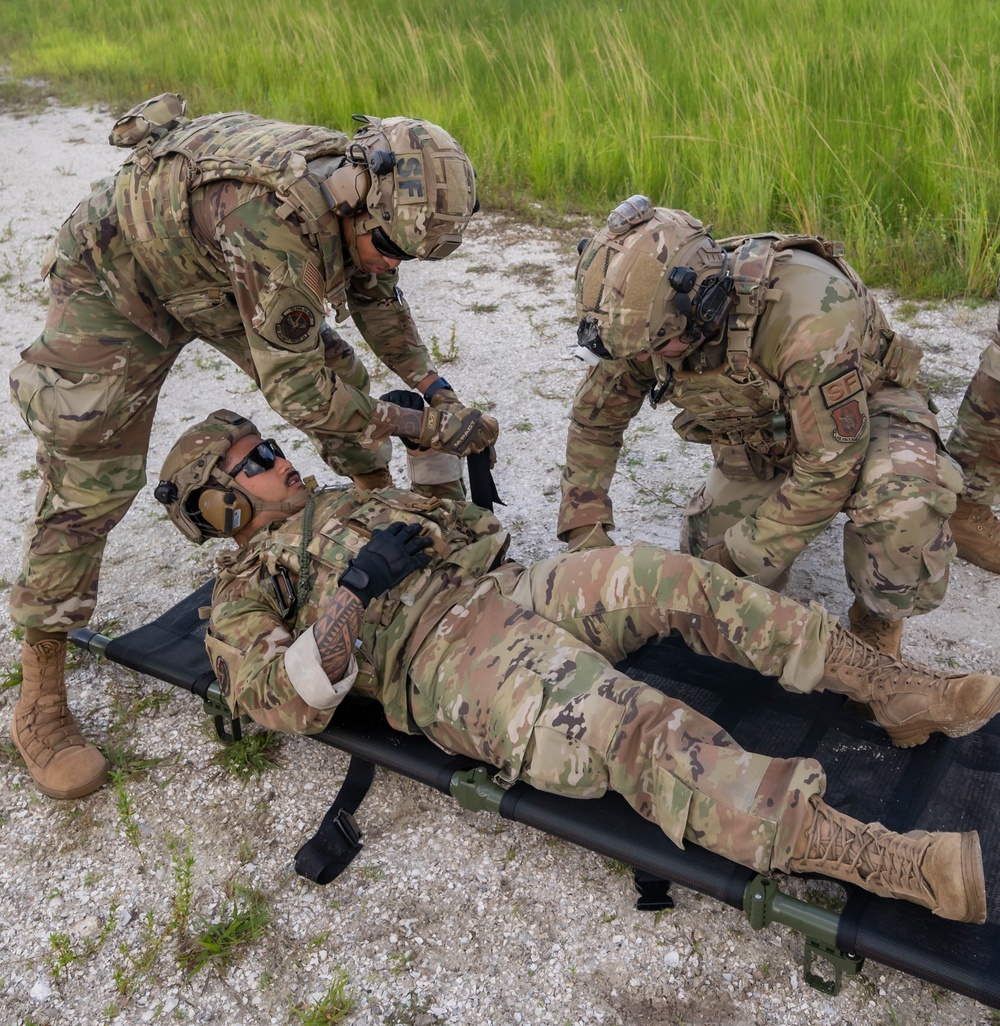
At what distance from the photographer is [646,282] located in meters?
2.62

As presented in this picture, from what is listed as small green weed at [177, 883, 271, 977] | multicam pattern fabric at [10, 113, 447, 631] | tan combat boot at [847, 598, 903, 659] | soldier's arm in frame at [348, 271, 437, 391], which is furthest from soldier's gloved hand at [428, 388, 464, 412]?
small green weed at [177, 883, 271, 977]

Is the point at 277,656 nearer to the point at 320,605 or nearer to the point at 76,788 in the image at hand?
the point at 320,605

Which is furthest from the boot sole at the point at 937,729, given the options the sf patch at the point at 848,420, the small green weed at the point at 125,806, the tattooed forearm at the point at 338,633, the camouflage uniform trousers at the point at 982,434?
the small green weed at the point at 125,806

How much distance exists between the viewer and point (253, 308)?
278 centimetres

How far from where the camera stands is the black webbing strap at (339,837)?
272cm

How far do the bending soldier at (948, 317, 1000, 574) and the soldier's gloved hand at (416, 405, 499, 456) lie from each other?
1.85 m

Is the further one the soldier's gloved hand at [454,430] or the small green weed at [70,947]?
the soldier's gloved hand at [454,430]

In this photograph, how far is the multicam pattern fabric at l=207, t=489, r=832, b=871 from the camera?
90.4 inches

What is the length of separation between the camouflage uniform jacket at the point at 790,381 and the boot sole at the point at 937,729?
69 cm

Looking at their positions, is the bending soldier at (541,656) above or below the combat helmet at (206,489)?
below

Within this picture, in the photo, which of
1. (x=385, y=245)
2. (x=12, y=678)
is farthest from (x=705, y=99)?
(x=12, y=678)

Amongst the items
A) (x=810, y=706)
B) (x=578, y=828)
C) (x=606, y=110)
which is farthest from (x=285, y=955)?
(x=606, y=110)

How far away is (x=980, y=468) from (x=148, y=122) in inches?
123

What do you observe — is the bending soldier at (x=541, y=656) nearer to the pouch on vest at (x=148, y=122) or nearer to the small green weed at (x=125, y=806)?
the small green weed at (x=125, y=806)
